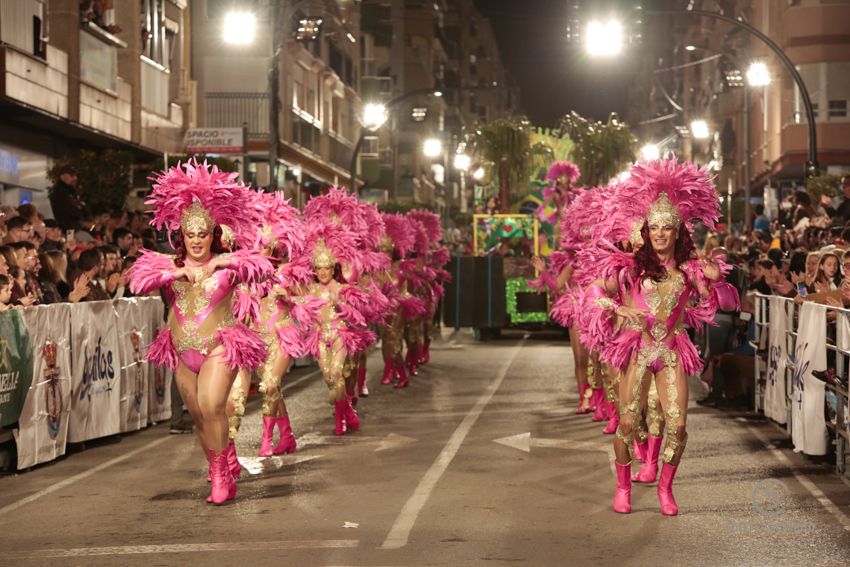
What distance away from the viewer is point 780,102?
1908 inches

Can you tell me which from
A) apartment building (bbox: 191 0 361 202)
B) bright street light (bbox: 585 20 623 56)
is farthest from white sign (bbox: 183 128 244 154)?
bright street light (bbox: 585 20 623 56)

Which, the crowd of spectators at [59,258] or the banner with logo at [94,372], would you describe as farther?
the banner with logo at [94,372]

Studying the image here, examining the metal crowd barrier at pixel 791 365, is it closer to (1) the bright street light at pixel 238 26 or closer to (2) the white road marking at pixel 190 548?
(2) the white road marking at pixel 190 548

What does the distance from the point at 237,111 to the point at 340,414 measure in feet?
96.0

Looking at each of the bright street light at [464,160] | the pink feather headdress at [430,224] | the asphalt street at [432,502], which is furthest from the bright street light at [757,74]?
the asphalt street at [432,502]

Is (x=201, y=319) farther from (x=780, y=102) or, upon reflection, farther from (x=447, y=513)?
(x=780, y=102)

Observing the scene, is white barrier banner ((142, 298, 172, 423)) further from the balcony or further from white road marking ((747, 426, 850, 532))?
the balcony

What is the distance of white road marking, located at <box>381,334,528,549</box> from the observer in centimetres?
922

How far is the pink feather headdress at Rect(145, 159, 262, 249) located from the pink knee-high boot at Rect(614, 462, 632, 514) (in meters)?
3.22

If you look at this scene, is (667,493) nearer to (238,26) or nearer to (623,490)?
(623,490)

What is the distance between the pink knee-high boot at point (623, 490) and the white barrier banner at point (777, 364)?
495 centimetres

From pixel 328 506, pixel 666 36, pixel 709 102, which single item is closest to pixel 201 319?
pixel 328 506

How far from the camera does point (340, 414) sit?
1470 cm

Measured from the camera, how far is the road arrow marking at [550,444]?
45.0ft
